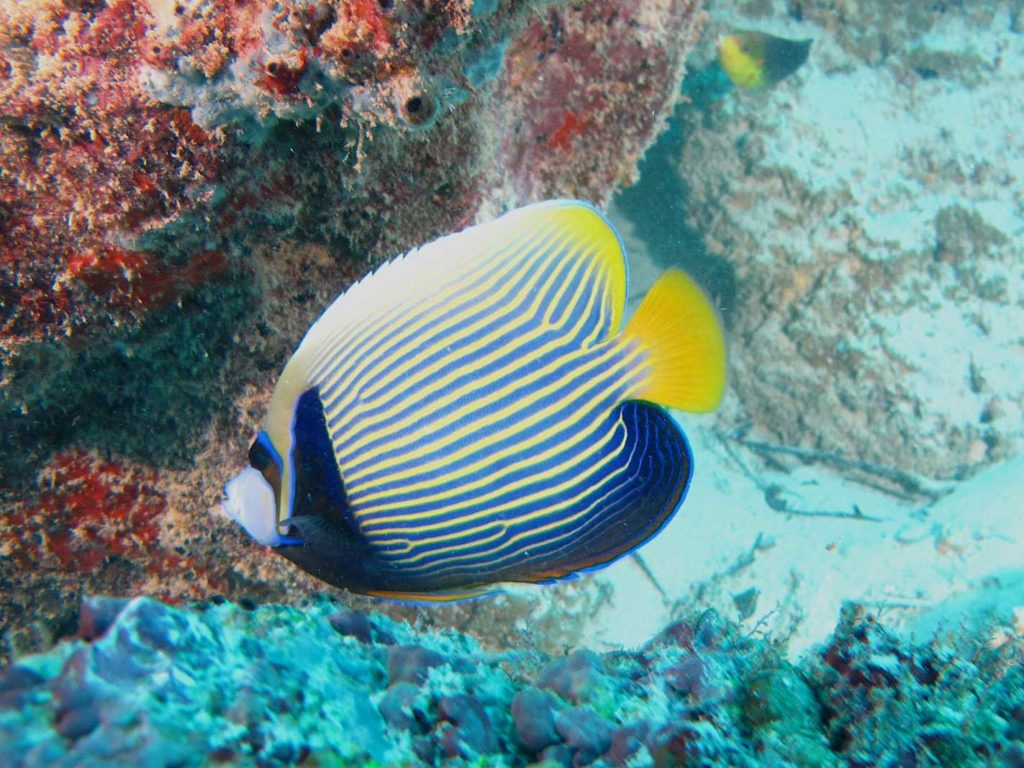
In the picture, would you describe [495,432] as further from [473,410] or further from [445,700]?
[445,700]

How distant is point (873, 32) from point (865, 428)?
19.0 feet

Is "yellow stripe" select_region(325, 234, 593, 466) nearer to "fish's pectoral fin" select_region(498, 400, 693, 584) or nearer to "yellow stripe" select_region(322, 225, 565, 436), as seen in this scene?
"yellow stripe" select_region(322, 225, 565, 436)

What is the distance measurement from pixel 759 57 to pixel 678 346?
683cm

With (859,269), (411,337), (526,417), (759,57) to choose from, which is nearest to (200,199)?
(411,337)

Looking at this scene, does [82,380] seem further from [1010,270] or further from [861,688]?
[1010,270]

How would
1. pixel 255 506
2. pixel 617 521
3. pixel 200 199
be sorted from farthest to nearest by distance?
pixel 200 199
pixel 617 521
pixel 255 506

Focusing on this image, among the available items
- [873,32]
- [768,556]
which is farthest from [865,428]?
[873,32]

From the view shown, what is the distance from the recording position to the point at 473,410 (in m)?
1.50

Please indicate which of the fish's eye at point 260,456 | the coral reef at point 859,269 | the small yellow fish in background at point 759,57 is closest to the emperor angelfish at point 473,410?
the fish's eye at point 260,456

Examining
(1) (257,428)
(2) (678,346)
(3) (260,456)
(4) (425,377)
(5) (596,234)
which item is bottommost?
(1) (257,428)

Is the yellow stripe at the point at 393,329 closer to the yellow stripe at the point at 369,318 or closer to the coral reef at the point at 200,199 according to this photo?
the yellow stripe at the point at 369,318

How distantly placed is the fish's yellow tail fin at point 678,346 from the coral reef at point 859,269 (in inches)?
212

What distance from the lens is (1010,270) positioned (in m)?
6.62

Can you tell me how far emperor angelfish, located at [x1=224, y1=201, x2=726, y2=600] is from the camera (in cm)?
150
